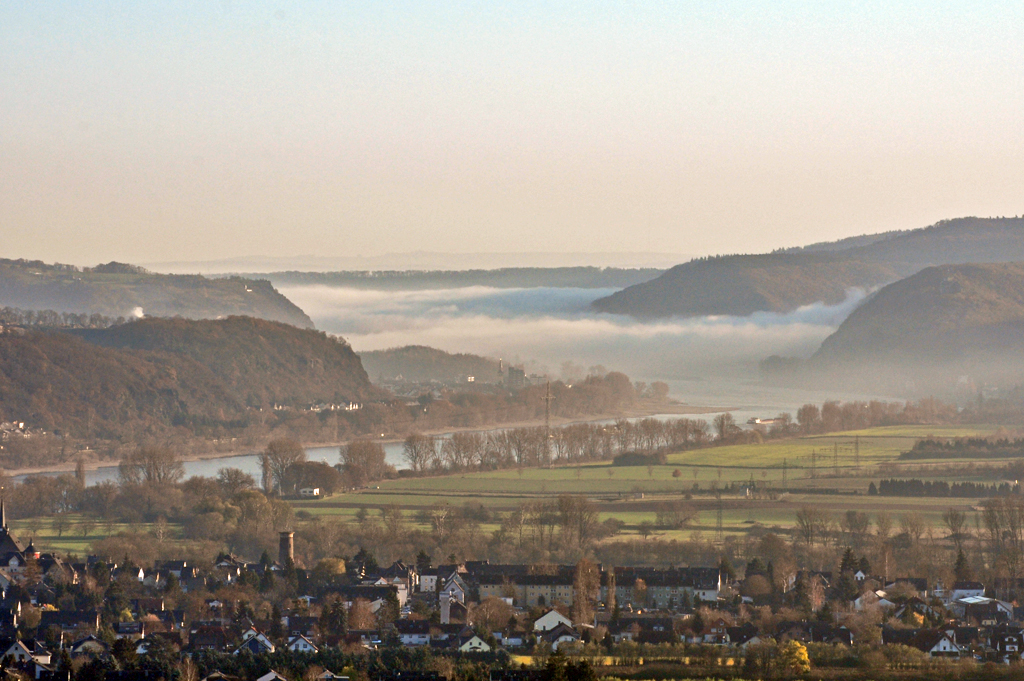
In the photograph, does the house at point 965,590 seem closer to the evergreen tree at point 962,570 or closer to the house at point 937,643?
the evergreen tree at point 962,570

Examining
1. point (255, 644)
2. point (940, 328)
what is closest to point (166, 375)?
point (940, 328)

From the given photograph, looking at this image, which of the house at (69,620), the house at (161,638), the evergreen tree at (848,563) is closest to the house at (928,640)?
the evergreen tree at (848,563)

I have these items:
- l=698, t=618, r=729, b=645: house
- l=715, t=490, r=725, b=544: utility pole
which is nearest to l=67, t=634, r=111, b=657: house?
l=698, t=618, r=729, b=645: house

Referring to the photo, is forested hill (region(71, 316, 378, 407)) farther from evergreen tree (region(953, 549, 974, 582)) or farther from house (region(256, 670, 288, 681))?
house (region(256, 670, 288, 681))

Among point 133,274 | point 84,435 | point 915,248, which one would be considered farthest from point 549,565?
point 915,248

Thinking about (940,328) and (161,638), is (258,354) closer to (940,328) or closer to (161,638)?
(940,328)
